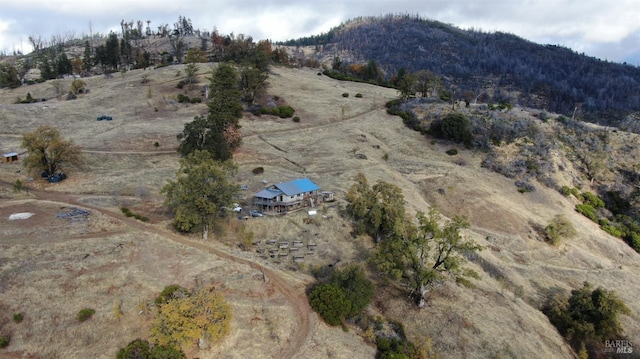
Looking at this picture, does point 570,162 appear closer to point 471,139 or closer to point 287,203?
point 471,139

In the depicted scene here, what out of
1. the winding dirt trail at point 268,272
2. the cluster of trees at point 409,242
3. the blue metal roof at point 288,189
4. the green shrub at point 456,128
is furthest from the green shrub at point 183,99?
the cluster of trees at point 409,242

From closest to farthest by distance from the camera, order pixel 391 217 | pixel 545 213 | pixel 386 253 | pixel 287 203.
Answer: pixel 386 253 → pixel 391 217 → pixel 287 203 → pixel 545 213

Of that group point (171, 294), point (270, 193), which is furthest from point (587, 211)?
point (171, 294)

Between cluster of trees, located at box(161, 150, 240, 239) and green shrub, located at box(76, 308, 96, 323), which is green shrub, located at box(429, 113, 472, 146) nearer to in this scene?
cluster of trees, located at box(161, 150, 240, 239)

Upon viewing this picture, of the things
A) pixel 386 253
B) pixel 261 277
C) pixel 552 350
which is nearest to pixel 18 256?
pixel 261 277

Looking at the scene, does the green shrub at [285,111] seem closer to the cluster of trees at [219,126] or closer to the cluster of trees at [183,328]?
the cluster of trees at [219,126]

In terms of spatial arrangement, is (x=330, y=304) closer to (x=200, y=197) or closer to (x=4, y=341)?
(x=200, y=197)
